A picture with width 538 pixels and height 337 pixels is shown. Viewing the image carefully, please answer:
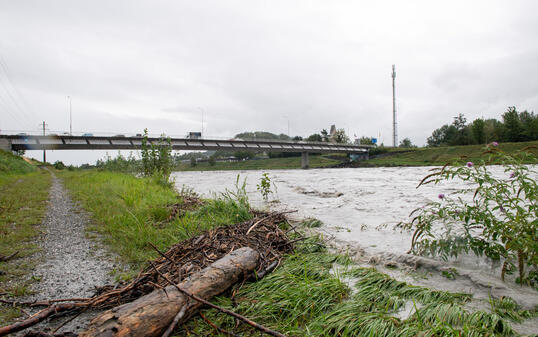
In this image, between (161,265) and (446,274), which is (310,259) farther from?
(161,265)

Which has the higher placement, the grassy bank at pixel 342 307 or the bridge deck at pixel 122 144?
the bridge deck at pixel 122 144

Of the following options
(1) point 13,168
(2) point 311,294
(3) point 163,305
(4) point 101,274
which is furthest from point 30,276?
(1) point 13,168

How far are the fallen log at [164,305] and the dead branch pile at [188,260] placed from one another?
162mm

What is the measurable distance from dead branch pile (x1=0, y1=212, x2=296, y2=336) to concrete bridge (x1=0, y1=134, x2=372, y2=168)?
107 ft

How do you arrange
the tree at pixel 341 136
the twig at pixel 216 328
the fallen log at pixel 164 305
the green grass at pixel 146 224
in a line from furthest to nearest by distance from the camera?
1. the tree at pixel 341 136
2. the green grass at pixel 146 224
3. the twig at pixel 216 328
4. the fallen log at pixel 164 305

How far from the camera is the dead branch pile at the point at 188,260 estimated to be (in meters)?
2.57

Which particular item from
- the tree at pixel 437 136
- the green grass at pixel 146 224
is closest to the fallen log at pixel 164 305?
the green grass at pixel 146 224

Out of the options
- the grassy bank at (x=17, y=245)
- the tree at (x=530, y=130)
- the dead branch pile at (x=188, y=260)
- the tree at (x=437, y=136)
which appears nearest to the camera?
the dead branch pile at (x=188, y=260)

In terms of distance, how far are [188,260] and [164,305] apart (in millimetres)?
1049

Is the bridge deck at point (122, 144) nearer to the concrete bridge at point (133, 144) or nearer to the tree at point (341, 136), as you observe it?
the concrete bridge at point (133, 144)

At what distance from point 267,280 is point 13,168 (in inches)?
1351

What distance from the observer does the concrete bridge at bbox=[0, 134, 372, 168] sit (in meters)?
47.5

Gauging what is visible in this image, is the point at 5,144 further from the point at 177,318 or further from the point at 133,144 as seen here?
the point at 177,318

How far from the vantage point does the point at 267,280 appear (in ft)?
10.2
